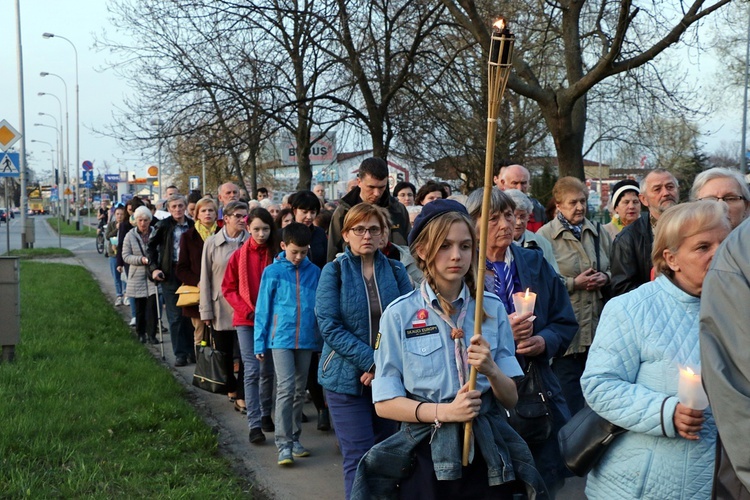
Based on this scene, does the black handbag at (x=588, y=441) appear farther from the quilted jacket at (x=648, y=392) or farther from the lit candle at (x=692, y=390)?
the lit candle at (x=692, y=390)

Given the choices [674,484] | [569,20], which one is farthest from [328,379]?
[569,20]

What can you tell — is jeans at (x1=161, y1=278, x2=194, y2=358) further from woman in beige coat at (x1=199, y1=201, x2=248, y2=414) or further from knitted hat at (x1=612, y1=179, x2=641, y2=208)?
knitted hat at (x1=612, y1=179, x2=641, y2=208)

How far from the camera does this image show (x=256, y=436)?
280 inches

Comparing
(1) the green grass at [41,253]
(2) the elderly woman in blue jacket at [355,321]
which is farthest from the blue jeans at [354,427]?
(1) the green grass at [41,253]

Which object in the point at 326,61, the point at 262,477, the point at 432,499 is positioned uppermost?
the point at 326,61

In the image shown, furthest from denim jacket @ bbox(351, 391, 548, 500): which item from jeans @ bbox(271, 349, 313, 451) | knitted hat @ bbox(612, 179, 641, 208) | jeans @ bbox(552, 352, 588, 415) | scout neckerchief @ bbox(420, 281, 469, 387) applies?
knitted hat @ bbox(612, 179, 641, 208)

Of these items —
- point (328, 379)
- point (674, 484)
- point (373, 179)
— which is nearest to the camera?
point (674, 484)

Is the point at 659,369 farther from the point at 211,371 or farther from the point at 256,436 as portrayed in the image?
the point at 211,371

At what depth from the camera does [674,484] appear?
9.86 ft

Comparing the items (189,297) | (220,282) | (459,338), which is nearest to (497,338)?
(459,338)

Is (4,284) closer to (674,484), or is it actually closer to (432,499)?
(432,499)

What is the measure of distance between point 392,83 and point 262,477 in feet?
39.0

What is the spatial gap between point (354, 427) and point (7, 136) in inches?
748

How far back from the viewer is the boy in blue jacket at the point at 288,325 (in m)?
6.51
